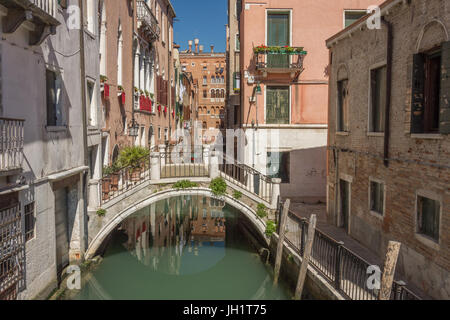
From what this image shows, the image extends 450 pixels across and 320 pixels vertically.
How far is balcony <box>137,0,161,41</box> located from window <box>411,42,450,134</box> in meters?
12.9

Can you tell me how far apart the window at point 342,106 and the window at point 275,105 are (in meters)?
5.13

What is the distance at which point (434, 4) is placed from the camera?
742 cm

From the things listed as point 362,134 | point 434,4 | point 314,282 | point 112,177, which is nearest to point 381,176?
point 362,134

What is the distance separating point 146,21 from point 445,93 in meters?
14.3

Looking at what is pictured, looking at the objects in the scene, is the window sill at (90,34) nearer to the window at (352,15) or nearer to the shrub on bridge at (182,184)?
the shrub on bridge at (182,184)

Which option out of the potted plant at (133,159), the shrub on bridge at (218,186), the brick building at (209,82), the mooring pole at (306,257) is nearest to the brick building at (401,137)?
the mooring pole at (306,257)

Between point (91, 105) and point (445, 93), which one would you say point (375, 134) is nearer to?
point (445, 93)

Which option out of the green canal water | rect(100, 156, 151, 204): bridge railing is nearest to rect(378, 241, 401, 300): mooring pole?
the green canal water

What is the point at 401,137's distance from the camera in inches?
342

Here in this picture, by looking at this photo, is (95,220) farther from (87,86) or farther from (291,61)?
(291,61)

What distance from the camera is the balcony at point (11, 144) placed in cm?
631

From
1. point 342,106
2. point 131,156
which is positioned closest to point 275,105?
point 342,106

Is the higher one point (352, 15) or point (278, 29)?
point (352, 15)

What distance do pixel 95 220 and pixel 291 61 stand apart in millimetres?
10622
